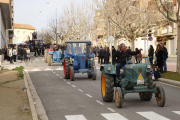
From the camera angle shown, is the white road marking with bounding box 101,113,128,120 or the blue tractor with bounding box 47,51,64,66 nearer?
the white road marking with bounding box 101,113,128,120

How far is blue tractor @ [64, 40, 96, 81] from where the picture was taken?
20938 millimetres

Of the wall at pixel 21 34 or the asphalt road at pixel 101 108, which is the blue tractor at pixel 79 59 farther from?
the wall at pixel 21 34

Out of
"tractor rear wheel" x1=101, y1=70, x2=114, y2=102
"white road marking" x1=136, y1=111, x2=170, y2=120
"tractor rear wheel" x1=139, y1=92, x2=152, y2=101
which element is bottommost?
"white road marking" x1=136, y1=111, x2=170, y2=120

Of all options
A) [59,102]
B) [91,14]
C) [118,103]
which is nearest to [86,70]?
[59,102]

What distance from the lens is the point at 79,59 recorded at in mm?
21219

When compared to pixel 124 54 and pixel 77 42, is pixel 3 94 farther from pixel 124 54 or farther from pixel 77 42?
pixel 77 42

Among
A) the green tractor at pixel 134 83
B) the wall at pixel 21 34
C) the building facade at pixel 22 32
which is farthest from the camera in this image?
the wall at pixel 21 34

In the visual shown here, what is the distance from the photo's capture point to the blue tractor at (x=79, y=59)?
20.9 m

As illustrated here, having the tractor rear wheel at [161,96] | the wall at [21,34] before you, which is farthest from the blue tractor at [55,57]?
the wall at [21,34]

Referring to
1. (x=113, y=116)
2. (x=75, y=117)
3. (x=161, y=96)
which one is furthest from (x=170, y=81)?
(x=75, y=117)

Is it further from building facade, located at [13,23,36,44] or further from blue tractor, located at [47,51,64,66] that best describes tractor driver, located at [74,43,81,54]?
building facade, located at [13,23,36,44]

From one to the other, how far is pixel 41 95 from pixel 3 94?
149cm

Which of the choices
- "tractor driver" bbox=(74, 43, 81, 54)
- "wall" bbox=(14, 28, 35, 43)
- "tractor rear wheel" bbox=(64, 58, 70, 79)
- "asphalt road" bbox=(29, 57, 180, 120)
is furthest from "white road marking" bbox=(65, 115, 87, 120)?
"wall" bbox=(14, 28, 35, 43)

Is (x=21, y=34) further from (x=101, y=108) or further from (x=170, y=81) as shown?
(x=101, y=108)
